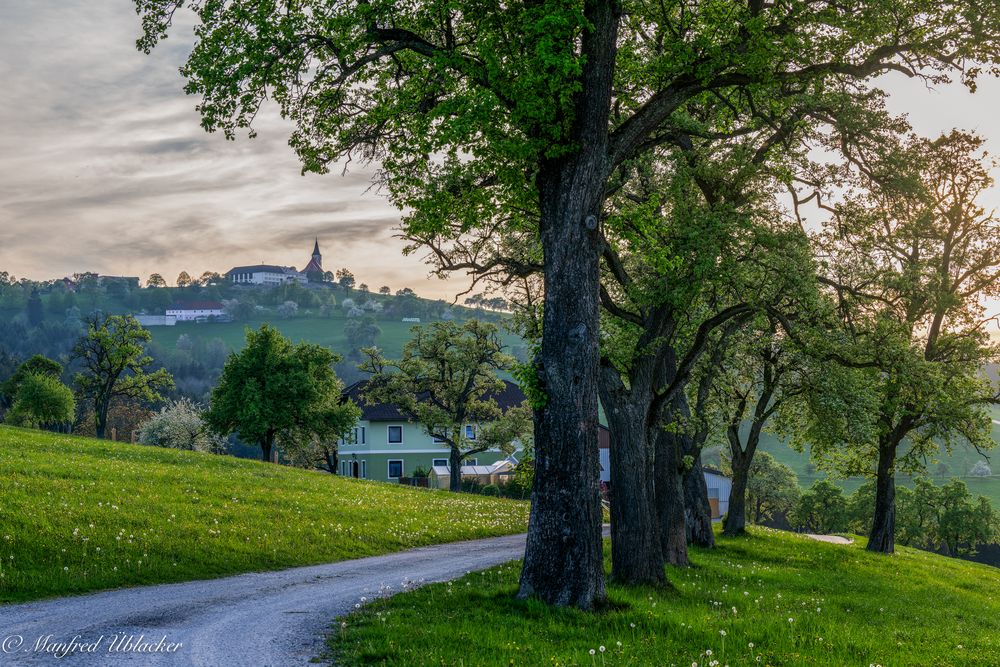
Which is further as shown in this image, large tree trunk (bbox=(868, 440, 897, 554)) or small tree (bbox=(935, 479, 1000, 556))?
small tree (bbox=(935, 479, 1000, 556))

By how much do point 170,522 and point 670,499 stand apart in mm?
13740

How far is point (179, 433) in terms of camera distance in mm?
83750

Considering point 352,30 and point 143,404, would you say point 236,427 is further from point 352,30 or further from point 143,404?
point 143,404

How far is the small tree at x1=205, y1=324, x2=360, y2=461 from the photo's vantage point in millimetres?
55406

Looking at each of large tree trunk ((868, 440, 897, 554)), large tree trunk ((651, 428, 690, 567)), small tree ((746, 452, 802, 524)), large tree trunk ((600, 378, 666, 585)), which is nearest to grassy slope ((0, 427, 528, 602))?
large tree trunk ((600, 378, 666, 585))

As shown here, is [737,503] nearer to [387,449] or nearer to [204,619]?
[204,619]

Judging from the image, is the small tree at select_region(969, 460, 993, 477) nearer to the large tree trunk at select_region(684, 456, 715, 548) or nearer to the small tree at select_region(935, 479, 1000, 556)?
the small tree at select_region(935, 479, 1000, 556)

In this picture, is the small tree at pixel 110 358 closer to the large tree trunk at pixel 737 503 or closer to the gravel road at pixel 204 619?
the large tree trunk at pixel 737 503

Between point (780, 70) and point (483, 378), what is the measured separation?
45029 mm

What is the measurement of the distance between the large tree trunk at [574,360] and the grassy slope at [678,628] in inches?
34.2

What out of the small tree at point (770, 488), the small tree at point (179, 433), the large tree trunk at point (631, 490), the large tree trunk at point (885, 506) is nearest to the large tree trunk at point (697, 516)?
the large tree trunk at point (631, 490)

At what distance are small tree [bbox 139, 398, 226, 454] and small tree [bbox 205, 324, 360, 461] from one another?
2669 cm

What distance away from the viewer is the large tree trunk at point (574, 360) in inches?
486

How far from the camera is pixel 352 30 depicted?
1464 cm
